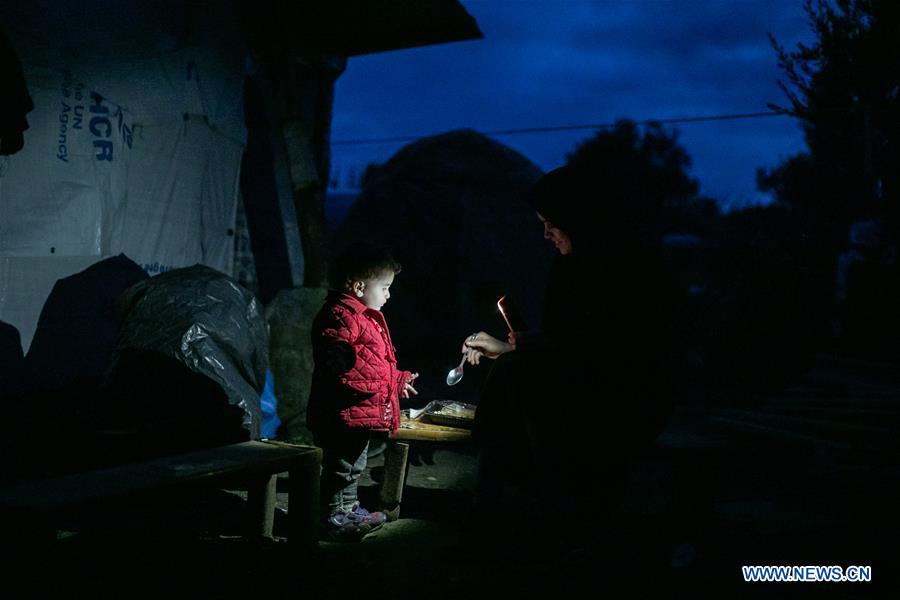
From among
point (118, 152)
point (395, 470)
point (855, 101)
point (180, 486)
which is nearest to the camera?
point (180, 486)

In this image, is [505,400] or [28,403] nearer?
[505,400]

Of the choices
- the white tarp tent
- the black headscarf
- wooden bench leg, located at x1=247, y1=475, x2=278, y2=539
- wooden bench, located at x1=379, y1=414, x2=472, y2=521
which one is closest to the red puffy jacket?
wooden bench, located at x1=379, y1=414, x2=472, y2=521

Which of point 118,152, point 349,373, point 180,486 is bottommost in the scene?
point 180,486

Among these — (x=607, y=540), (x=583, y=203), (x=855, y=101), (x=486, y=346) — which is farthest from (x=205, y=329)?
(x=855, y=101)

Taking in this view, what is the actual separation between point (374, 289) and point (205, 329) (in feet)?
5.19

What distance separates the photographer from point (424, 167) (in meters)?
13.9

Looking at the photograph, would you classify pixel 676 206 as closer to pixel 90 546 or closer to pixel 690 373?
pixel 690 373

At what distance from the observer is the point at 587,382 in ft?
11.1

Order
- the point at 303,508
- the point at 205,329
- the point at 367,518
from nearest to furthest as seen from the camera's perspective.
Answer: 1. the point at 303,508
2. the point at 367,518
3. the point at 205,329

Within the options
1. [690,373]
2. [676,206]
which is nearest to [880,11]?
[690,373]

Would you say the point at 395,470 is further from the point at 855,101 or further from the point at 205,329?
the point at 855,101

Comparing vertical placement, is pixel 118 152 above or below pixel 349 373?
above

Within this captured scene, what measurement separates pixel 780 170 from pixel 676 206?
17.6ft

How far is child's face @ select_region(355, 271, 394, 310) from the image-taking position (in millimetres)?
4031
